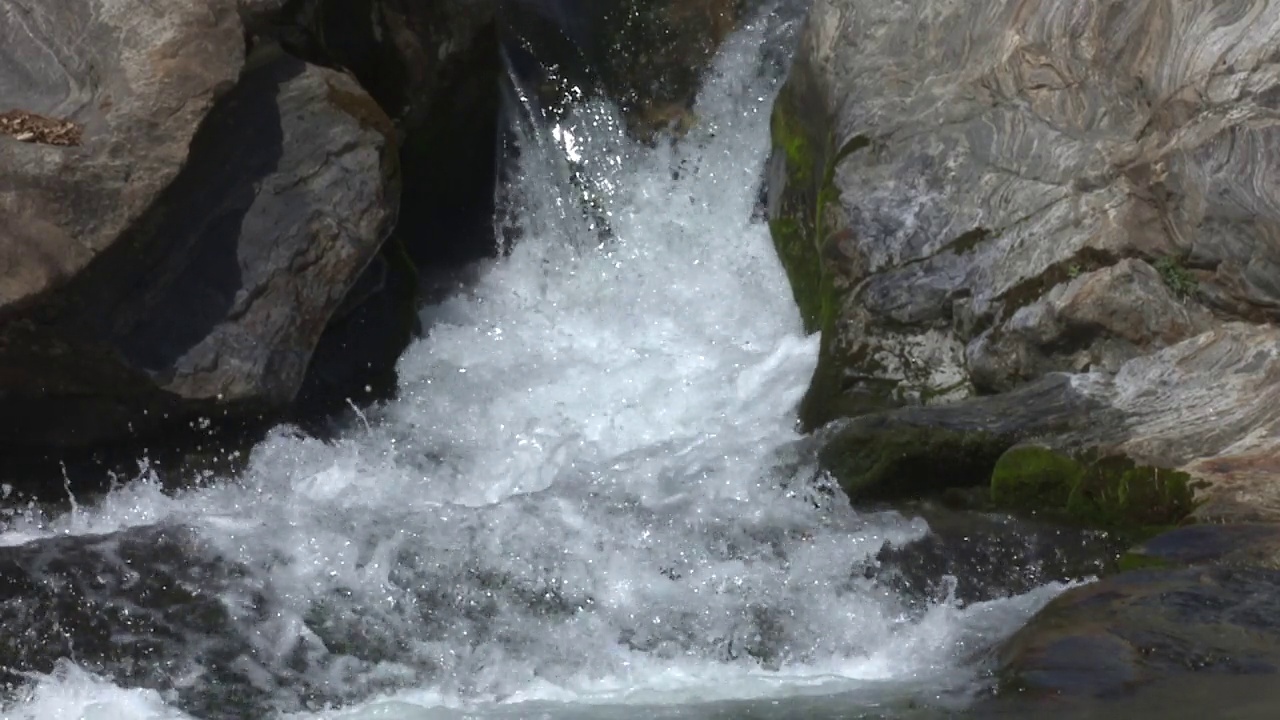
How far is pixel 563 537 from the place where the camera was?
22.4 feet

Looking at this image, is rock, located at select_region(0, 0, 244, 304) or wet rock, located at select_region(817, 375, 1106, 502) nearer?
wet rock, located at select_region(817, 375, 1106, 502)

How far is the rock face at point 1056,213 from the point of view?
24.4ft

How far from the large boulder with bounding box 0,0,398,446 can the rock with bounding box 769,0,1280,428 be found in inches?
101

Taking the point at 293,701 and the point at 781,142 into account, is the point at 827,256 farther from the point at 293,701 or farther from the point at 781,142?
the point at 293,701

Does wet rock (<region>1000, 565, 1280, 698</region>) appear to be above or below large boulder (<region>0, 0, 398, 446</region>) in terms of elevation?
below

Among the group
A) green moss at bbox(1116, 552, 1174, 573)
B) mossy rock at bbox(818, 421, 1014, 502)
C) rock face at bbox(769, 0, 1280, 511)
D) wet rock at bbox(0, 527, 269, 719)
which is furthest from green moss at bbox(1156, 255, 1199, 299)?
wet rock at bbox(0, 527, 269, 719)

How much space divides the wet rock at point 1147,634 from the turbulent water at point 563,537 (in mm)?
306

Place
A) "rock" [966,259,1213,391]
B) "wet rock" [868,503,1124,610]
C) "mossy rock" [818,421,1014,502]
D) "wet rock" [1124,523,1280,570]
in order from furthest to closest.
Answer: "rock" [966,259,1213,391] < "mossy rock" [818,421,1014,502] < "wet rock" [868,503,1124,610] < "wet rock" [1124,523,1280,570]

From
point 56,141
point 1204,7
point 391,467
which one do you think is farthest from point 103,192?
point 1204,7

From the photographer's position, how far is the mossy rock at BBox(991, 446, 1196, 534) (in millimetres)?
6637

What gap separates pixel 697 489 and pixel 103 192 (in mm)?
2954

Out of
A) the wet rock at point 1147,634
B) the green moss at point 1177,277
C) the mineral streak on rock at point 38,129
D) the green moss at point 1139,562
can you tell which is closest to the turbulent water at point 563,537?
the wet rock at point 1147,634

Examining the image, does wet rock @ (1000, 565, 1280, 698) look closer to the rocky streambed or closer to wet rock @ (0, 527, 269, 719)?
the rocky streambed

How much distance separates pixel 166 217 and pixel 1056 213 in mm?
4272
